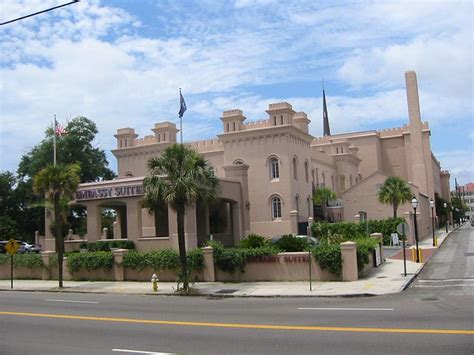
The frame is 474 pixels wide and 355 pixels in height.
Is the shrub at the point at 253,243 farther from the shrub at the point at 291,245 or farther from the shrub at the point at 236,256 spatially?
the shrub at the point at 236,256

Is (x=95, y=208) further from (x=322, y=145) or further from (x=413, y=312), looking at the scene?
(x=322, y=145)

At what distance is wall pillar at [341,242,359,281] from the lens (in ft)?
75.5

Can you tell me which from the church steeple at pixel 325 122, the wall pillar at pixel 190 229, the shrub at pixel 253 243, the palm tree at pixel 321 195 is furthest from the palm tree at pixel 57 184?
the church steeple at pixel 325 122

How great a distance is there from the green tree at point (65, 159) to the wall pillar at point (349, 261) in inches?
1782

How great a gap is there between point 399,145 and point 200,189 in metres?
61.5

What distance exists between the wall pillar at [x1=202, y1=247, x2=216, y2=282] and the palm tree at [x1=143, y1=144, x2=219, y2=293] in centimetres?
249

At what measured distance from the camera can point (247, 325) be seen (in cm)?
1247

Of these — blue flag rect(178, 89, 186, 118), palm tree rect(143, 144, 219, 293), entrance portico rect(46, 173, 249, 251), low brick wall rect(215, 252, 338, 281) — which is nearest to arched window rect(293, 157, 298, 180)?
entrance portico rect(46, 173, 249, 251)

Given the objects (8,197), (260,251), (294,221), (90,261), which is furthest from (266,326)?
(8,197)

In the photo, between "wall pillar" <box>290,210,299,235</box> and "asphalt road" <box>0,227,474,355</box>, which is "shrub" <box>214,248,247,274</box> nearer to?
"asphalt road" <box>0,227,474,355</box>

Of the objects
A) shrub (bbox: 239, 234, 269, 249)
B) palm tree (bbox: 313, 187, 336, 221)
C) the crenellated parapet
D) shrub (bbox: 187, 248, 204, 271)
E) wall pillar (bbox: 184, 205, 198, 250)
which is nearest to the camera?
shrub (bbox: 187, 248, 204, 271)

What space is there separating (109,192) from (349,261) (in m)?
19.9

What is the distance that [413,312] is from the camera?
1370 cm

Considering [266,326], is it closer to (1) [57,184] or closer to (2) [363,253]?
(2) [363,253]
